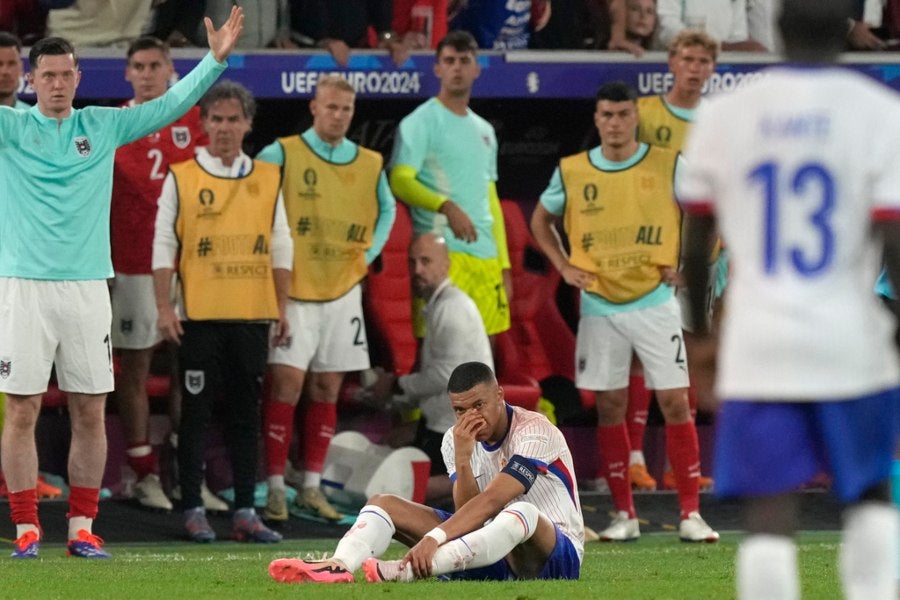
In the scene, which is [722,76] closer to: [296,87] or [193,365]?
[296,87]

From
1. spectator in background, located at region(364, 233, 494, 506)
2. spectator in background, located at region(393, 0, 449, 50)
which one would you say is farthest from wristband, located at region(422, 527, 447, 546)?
spectator in background, located at region(393, 0, 449, 50)

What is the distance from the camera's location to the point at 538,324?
11367 millimetres

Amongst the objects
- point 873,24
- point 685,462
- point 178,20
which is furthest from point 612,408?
point 873,24

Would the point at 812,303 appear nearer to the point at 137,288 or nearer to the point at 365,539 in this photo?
the point at 365,539

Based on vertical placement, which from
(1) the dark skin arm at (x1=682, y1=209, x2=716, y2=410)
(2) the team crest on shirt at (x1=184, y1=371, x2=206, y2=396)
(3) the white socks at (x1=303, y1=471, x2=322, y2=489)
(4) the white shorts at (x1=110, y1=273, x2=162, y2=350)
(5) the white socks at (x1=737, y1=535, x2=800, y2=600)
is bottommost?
(3) the white socks at (x1=303, y1=471, x2=322, y2=489)

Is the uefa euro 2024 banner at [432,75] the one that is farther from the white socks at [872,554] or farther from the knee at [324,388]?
the white socks at [872,554]

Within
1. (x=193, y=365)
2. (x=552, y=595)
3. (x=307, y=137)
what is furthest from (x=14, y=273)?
(x=552, y=595)

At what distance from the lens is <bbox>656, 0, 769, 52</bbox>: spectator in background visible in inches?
440

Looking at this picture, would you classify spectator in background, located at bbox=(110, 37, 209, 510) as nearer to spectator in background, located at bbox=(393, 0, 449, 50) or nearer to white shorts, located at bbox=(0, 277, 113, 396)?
white shorts, located at bbox=(0, 277, 113, 396)

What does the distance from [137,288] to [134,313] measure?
0.50 ft

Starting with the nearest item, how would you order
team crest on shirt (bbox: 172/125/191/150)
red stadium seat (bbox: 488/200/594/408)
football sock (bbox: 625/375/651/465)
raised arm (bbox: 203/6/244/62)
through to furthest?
raised arm (bbox: 203/6/244/62)
team crest on shirt (bbox: 172/125/191/150)
football sock (bbox: 625/375/651/465)
red stadium seat (bbox: 488/200/594/408)

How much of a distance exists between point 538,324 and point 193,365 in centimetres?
302

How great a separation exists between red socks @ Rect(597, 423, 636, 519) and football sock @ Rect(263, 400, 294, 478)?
5.56 ft

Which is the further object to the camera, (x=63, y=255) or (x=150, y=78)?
(x=150, y=78)
